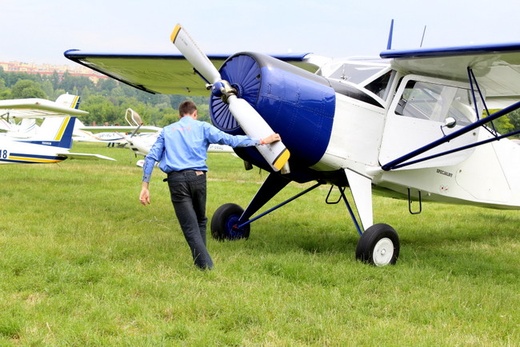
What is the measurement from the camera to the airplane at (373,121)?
612cm

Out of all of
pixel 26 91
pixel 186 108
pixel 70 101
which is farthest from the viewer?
pixel 26 91

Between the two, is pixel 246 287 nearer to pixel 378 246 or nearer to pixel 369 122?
pixel 378 246

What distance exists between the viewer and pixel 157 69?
33.7 ft

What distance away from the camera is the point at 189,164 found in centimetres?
586

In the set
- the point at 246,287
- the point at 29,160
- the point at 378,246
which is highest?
the point at 246,287

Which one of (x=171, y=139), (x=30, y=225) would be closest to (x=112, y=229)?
(x=30, y=225)

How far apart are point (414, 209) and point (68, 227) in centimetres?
717

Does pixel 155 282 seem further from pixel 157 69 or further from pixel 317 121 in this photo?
pixel 157 69

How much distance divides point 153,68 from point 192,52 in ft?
12.4

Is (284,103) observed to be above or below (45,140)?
above

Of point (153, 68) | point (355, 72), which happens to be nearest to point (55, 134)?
point (153, 68)

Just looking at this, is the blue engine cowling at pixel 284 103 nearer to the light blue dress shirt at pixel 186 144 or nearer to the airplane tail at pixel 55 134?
the light blue dress shirt at pixel 186 144

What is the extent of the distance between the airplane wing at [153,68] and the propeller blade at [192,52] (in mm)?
2455

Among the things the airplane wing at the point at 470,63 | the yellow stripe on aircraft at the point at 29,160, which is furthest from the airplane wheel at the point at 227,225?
the yellow stripe on aircraft at the point at 29,160
